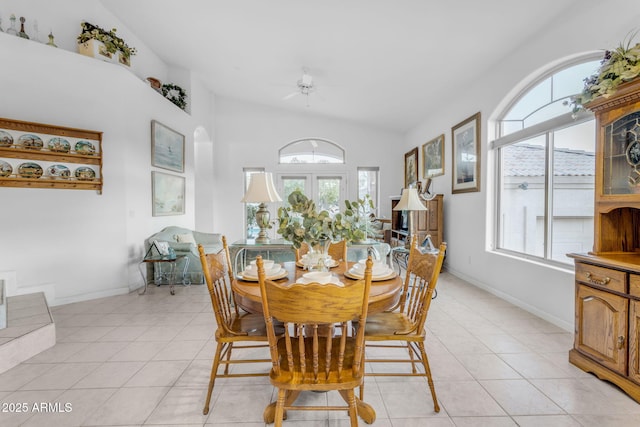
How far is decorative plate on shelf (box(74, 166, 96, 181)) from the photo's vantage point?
375cm

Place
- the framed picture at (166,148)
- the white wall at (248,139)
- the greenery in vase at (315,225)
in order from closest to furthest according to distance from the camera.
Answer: the greenery in vase at (315,225)
the framed picture at (166,148)
the white wall at (248,139)

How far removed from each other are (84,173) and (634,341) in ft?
17.8

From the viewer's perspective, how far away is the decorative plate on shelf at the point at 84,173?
12.3 ft

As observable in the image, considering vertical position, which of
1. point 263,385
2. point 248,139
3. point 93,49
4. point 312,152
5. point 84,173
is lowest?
point 263,385

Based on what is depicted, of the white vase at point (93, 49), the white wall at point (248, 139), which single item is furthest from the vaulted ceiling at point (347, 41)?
the white wall at point (248, 139)

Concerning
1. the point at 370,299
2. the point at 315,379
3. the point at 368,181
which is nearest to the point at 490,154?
the point at 370,299

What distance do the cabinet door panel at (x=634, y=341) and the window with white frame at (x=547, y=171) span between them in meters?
1.23

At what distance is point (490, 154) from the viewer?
397cm

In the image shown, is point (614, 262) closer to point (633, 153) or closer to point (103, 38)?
point (633, 153)

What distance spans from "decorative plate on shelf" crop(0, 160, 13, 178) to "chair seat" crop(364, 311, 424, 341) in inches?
162

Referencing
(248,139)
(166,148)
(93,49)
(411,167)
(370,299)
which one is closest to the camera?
(370,299)

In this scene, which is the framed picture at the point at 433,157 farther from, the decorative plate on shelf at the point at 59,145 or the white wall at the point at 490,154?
the decorative plate on shelf at the point at 59,145

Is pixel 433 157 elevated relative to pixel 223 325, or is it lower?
elevated

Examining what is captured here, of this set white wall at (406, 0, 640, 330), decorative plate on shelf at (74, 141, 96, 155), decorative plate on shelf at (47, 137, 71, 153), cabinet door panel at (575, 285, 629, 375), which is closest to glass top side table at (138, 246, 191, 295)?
decorative plate on shelf at (74, 141, 96, 155)
